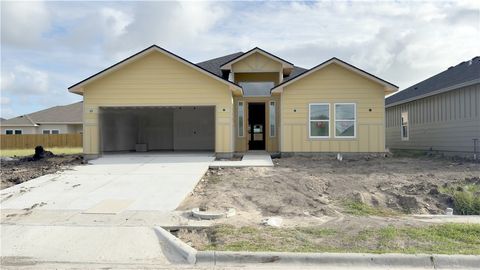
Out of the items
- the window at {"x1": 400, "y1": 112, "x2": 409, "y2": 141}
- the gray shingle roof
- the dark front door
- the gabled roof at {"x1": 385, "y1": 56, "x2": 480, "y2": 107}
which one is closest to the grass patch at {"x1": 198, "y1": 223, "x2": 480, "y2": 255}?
the gabled roof at {"x1": 385, "y1": 56, "x2": 480, "y2": 107}

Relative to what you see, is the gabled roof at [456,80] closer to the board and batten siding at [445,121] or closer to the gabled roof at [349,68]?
the board and batten siding at [445,121]

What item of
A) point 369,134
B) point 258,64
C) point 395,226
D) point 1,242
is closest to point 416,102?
point 369,134

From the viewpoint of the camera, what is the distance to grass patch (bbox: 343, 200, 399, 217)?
29.5 feet

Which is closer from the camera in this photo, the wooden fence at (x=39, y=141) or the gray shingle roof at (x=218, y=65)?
the gray shingle roof at (x=218, y=65)

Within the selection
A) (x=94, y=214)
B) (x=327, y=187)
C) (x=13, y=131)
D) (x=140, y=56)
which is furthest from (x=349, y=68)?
(x=13, y=131)

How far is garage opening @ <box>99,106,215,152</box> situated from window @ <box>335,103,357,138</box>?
750 centimetres

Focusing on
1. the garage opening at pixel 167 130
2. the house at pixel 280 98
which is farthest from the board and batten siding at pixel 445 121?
the garage opening at pixel 167 130

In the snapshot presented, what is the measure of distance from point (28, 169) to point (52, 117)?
1190 inches

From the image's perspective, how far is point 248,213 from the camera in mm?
8992

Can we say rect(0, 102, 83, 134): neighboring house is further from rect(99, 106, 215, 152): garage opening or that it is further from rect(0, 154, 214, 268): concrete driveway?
rect(0, 154, 214, 268): concrete driveway

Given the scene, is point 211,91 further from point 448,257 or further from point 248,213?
point 448,257

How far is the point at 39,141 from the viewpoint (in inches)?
1476

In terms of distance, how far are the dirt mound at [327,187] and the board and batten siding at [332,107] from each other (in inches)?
101

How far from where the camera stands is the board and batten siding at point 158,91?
18.2 meters
